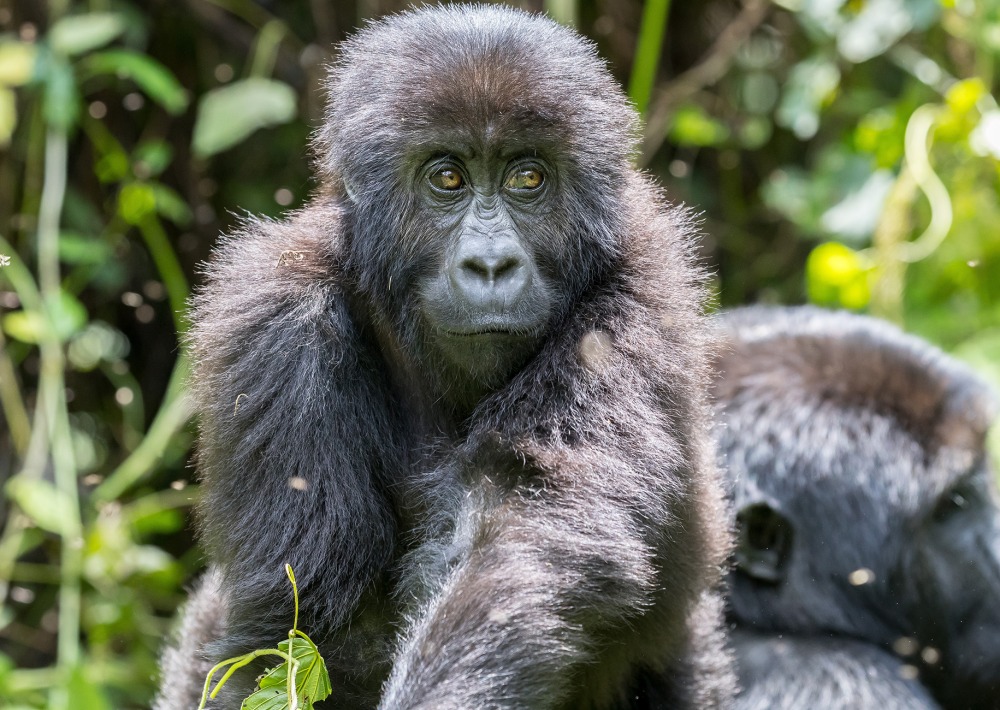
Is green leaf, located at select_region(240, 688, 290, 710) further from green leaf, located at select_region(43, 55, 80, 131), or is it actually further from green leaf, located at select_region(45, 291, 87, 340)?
green leaf, located at select_region(43, 55, 80, 131)

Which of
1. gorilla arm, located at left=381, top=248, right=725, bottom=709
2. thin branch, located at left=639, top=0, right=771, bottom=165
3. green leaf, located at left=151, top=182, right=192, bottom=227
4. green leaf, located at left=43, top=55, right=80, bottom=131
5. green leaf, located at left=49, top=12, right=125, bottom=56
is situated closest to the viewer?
gorilla arm, located at left=381, top=248, right=725, bottom=709

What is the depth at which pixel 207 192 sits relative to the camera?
18.4 feet

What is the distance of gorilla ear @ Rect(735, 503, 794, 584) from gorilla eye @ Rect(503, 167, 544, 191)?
1151 millimetres

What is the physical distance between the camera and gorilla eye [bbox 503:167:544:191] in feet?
8.84

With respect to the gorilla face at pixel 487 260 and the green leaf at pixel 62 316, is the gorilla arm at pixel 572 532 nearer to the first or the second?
the gorilla face at pixel 487 260

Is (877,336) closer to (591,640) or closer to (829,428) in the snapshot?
(829,428)

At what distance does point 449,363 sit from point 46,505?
2.08 m

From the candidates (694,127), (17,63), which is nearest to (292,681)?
(17,63)

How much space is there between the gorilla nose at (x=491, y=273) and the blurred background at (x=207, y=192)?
1.98 meters

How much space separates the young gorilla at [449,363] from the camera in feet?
8.18

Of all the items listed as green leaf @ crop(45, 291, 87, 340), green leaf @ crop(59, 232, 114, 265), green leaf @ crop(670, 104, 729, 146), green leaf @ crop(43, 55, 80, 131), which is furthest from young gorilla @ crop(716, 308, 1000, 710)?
green leaf @ crop(43, 55, 80, 131)

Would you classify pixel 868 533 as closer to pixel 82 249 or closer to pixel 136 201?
pixel 136 201

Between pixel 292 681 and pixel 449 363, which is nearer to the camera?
pixel 292 681

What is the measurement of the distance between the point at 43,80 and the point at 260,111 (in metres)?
0.91
